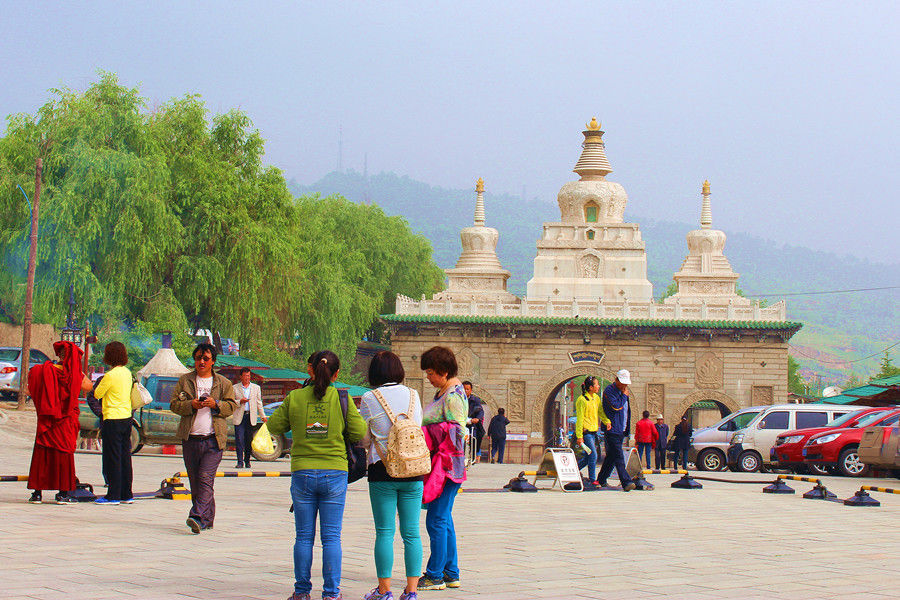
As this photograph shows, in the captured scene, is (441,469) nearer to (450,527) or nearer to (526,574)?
(450,527)

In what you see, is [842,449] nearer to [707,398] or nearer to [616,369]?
[707,398]

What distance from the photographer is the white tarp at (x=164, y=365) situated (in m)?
29.6

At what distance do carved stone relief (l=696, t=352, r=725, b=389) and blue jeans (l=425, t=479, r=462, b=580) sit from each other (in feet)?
121

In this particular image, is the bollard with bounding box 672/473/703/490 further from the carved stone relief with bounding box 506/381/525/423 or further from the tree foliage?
the carved stone relief with bounding box 506/381/525/423

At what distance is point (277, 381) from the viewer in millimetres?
41375

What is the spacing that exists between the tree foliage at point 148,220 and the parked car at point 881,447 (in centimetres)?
1886

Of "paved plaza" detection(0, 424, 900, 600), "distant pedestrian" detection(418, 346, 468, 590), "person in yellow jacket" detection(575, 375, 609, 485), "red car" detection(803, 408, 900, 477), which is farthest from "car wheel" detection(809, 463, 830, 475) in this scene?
"distant pedestrian" detection(418, 346, 468, 590)

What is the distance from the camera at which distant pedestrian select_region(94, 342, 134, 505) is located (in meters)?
12.6

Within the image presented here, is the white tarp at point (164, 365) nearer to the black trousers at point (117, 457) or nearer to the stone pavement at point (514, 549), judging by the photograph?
the stone pavement at point (514, 549)

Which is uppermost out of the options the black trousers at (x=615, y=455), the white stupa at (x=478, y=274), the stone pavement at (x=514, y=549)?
the white stupa at (x=478, y=274)

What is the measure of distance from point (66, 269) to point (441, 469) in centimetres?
2576

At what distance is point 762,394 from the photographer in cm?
4419

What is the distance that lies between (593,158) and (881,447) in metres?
32.8

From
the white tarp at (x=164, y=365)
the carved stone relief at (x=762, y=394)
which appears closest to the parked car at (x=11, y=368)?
the white tarp at (x=164, y=365)
